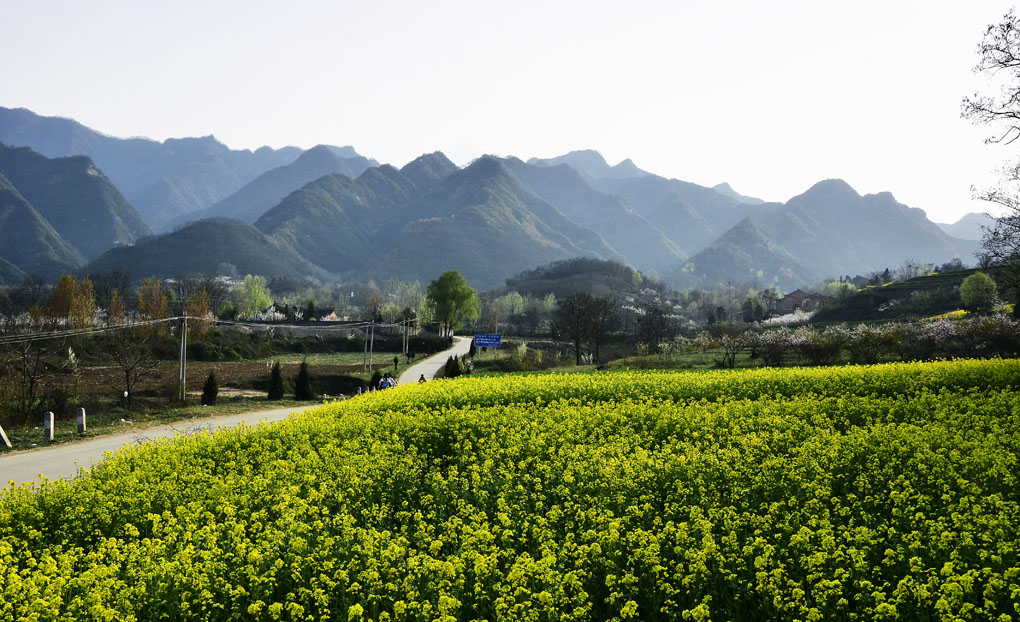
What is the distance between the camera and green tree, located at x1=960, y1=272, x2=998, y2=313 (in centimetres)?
5638

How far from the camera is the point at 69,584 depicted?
568cm

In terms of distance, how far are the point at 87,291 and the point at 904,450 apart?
4045 inches

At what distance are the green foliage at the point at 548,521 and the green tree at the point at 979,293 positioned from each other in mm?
54965

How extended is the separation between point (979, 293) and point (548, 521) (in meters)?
69.2

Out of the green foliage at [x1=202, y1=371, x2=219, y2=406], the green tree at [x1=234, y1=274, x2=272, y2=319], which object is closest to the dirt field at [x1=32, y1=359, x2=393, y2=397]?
the green foliage at [x1=202, y1=371, x2=219, y2=406]

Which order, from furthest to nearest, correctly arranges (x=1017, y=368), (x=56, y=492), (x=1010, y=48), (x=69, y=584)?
(x=1010, y=48) < (x=1017, y=368) < (x=56, y=492) < (x=69, y=584)

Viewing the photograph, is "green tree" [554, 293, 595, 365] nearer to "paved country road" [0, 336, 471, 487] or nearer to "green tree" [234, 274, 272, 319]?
"paved country road" [0, 336, 471, 487]

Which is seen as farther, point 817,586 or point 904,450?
point 904,450

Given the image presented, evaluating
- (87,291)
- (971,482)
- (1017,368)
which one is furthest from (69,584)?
(87,291)

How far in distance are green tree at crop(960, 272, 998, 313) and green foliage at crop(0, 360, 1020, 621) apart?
5496cm

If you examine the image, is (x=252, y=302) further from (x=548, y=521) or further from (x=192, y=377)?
(x=548, y=521)

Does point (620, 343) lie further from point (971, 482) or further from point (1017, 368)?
point (971, 482)

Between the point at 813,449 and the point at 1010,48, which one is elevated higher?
the point at 1010,48

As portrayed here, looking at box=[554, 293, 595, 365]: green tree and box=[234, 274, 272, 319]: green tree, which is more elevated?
box=[234, 274, 272, 319]: green tree
